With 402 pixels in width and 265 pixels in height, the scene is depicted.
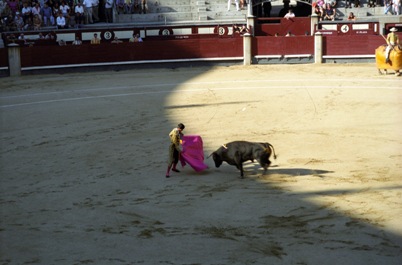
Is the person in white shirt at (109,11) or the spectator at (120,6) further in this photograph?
the spectator at (120,6)

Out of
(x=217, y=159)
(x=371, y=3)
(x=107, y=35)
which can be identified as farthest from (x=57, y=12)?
(x=217, y=159)

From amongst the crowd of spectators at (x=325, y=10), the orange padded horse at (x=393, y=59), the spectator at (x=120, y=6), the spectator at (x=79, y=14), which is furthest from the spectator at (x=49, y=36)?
the orange padded horse at (x=393, y=59)

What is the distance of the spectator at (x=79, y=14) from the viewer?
31250 mm

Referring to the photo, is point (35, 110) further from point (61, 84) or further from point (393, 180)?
point (393, 180)

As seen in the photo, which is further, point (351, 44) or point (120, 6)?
point (120, 6)

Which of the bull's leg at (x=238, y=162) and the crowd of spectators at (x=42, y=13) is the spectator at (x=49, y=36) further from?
the bull's leg at (x=238, y=162)

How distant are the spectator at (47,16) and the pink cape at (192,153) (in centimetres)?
1960

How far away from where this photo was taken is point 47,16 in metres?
30.9

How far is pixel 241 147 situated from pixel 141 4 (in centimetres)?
2229

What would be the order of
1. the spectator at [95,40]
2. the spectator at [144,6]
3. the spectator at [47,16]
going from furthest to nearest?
the spectator at [144,6]
the spectator at [47,16]
the spectator at [95,40]

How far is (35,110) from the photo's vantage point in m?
19.6

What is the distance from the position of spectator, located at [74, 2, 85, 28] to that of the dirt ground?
972cm

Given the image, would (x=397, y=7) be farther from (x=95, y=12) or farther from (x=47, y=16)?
(x=47, y=16)

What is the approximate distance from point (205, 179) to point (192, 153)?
67cm
